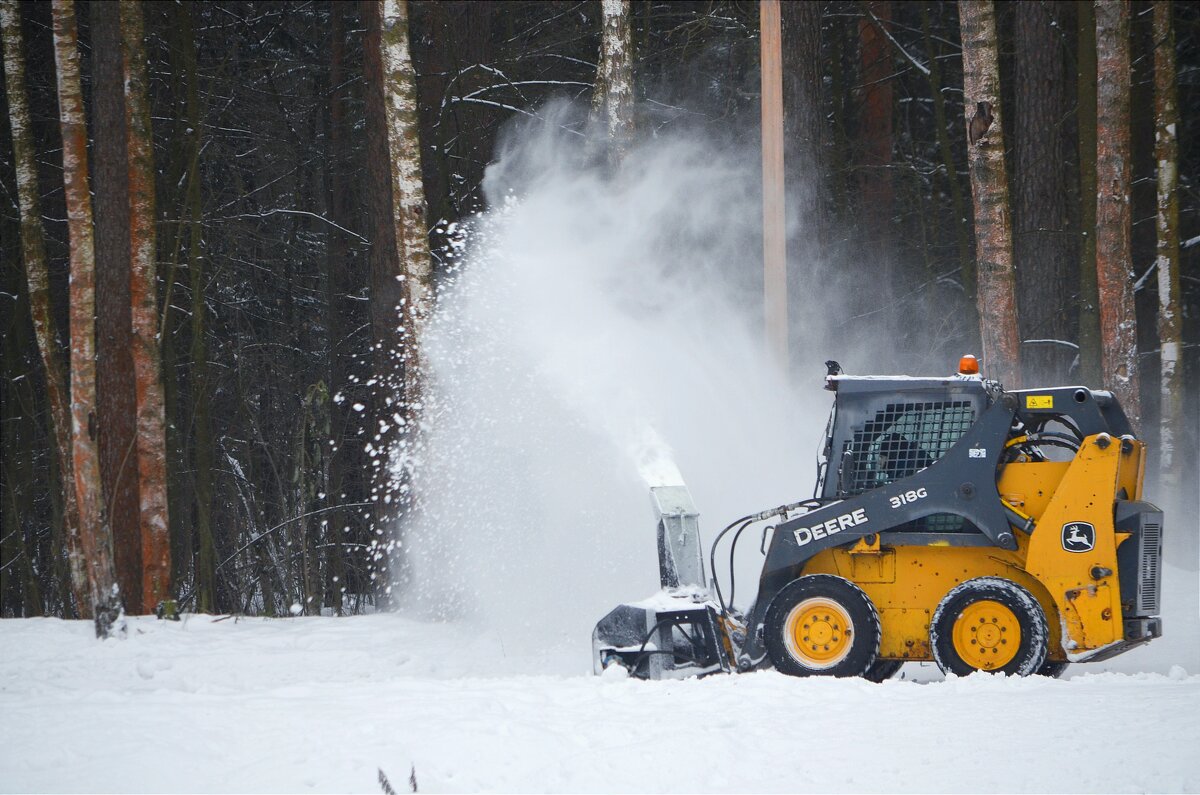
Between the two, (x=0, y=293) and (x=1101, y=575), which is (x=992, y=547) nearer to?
(x=1101, y=575)

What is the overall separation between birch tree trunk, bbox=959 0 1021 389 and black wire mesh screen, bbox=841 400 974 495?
3977 millimetres

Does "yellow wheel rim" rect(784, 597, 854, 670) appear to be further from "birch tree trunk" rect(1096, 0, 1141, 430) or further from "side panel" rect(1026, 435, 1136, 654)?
"birch tree trunk" rect(1096, 0, 1141, 430)

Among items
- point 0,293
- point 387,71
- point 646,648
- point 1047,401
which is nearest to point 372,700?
point 646,648

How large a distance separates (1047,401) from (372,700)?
4587 millimetres

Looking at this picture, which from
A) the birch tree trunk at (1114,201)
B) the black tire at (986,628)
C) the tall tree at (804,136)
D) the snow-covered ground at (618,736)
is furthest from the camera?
the tall tree at (804,136)

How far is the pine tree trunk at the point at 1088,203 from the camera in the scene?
14188 millimetres

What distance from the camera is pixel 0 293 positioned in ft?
61.0

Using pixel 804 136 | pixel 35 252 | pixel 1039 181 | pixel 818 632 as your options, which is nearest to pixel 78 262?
pixel 35 252

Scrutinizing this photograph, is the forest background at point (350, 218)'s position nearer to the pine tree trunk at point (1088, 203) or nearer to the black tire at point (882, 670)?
the pine tree trunk at point (1088, 203)

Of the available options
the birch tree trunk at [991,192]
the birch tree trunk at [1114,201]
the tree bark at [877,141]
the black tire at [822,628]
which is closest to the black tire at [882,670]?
the black tire at [822,628]

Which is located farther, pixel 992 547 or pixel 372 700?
pixel 992 547

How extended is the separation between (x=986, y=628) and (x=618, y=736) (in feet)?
9.12

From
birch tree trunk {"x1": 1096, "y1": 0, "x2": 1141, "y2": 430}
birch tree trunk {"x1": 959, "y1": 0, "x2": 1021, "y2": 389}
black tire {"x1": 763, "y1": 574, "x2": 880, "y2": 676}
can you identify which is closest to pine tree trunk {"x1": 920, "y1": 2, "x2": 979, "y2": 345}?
birch tree trunk {"x1": 1096, "y1": 0, "x2": 1141, "y2": 430}

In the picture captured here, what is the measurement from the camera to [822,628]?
7578 mm
